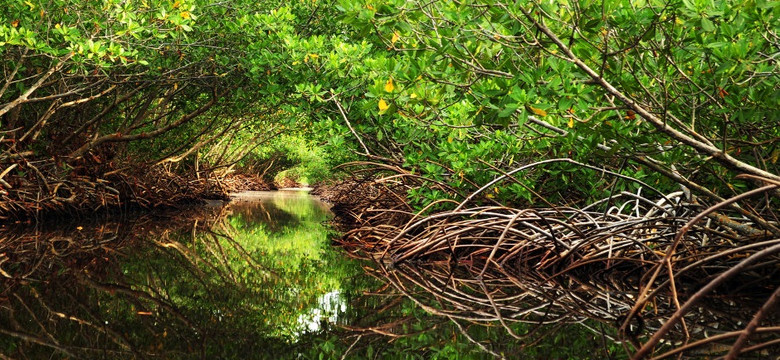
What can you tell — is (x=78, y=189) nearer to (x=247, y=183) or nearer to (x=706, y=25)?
(x=706, y=25)


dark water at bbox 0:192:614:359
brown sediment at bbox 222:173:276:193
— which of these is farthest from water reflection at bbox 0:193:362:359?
brown sediment at bbox 222:173:276:193

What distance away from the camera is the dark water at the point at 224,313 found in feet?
5.67

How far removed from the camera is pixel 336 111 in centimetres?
605

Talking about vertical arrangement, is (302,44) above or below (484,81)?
below

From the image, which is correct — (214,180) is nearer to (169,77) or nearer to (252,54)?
(169,77)

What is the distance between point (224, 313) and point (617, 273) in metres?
2.48

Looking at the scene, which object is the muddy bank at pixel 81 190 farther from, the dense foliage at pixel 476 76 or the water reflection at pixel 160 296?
the water reflection at pixel 160 296

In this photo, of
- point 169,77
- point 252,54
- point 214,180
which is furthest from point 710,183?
point 214,180

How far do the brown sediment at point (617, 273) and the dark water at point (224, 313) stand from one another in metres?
0.13

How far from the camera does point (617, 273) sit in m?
3.51

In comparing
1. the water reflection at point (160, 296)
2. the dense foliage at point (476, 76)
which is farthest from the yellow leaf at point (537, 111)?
the water reflection at point (160, 296)

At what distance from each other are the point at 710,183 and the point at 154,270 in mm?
3697

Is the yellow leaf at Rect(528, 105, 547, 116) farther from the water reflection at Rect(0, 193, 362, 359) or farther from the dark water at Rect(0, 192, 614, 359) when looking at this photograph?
the water reflection at Rect(0, 193, 362, 359)

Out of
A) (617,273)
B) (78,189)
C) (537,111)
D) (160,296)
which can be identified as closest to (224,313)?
(160,296)
